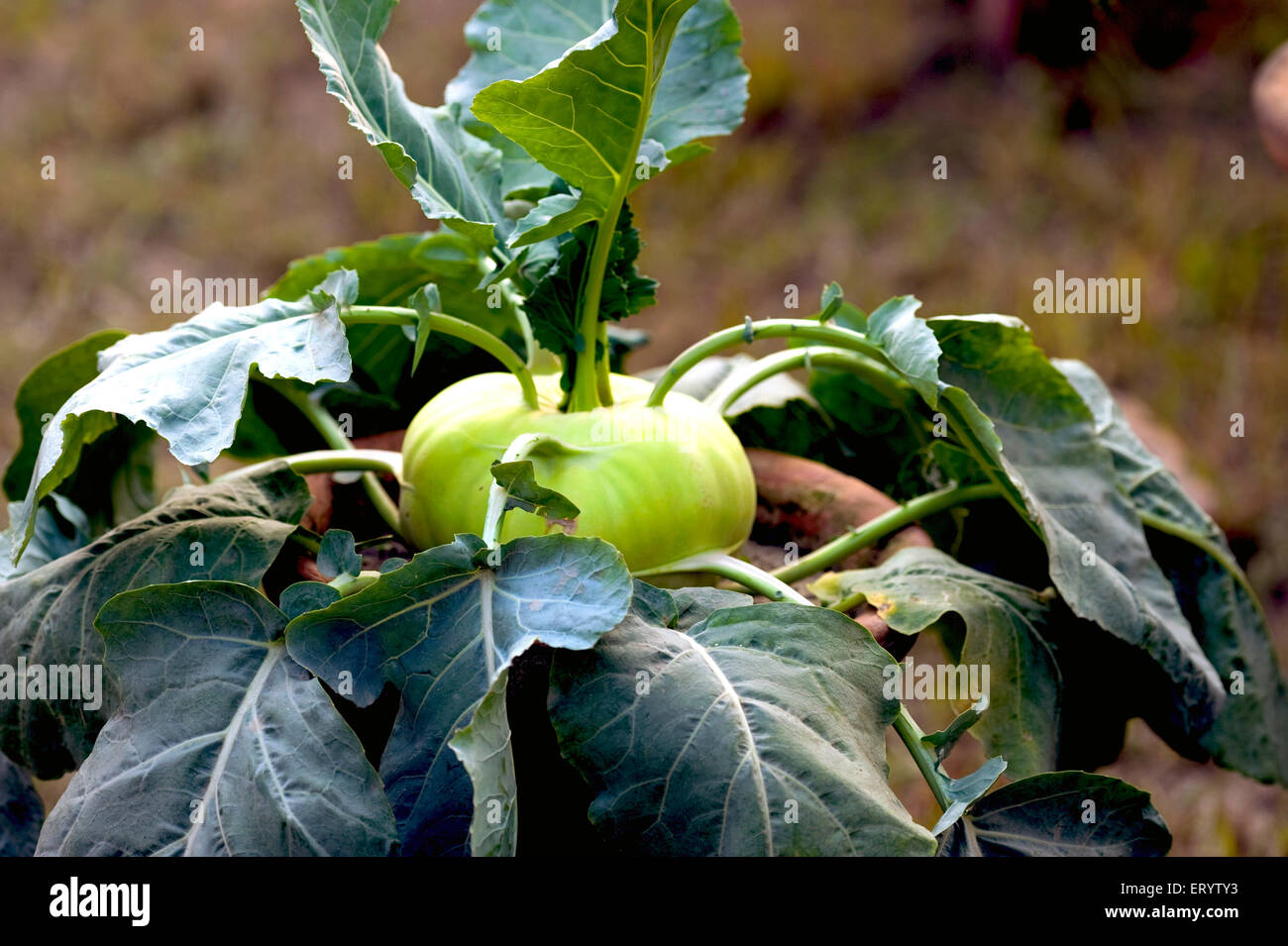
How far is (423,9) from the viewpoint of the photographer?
2.81 m

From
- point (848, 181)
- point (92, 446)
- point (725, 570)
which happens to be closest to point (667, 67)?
point (725, 570)

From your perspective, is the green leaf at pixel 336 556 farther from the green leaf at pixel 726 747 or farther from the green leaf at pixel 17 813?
the green leaf at pixel 17 813

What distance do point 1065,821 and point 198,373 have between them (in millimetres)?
537

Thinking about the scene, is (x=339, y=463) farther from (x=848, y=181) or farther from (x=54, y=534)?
(x=848, y=181)

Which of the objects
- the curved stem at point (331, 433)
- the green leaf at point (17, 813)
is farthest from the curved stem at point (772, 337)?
the green leaf at point (17, 813)

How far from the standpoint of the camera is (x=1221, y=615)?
2.82ft

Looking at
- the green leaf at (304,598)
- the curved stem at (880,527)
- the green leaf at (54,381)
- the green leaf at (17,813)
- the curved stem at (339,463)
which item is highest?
the green leaf at (54,381)

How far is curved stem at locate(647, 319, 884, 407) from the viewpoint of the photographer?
70 cm

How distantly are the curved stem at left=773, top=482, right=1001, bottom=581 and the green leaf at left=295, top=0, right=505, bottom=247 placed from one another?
318 mm

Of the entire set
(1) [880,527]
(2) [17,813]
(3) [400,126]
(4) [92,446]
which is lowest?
(2) [17,813]

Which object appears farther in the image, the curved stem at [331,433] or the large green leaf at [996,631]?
the curved stem at [331,433]

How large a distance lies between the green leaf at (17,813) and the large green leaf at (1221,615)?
80cm

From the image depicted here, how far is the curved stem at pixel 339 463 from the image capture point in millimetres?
755
